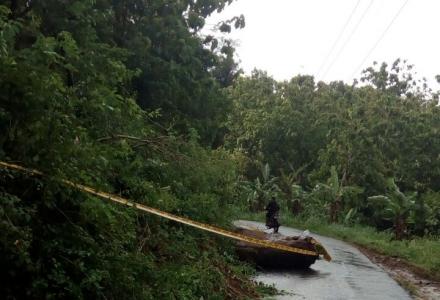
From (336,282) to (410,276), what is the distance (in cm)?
447

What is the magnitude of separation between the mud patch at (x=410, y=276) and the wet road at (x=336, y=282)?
12.9 inches

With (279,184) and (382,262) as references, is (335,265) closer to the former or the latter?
(382,262)

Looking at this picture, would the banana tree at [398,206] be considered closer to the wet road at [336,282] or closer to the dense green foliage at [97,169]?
the wet road at [336,282]

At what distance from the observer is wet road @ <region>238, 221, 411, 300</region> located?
38.0 ft

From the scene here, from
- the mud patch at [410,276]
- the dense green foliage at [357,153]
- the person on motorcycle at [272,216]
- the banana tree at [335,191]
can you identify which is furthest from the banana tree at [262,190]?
the person on motorcycle at [272,216]

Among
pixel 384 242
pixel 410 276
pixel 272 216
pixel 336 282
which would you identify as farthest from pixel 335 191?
pixel 336 282

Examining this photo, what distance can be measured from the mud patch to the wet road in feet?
1.08

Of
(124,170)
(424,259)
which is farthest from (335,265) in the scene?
(124,170)

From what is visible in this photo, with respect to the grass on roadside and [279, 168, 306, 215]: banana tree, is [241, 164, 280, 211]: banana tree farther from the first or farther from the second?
the grass on roadside

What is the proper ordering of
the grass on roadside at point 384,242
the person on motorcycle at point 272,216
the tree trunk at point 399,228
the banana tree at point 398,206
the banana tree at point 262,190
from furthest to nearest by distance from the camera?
the banana tree at point 262,190
the tree trunk at point 399,228
the banana tree at point 398,206
the person on motorcycle at point 272,216
the grass on roadside at point 384,242

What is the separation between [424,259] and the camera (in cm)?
1827

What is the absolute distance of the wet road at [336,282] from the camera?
11.6 metres

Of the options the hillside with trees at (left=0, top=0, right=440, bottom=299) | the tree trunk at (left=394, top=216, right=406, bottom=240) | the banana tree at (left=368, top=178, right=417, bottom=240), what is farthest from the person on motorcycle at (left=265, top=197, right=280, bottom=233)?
the tree trunk at (left=394, top=216, right=406, bottom=240)

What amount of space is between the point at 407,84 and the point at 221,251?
36.5m
